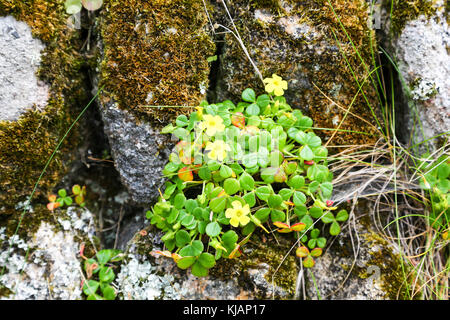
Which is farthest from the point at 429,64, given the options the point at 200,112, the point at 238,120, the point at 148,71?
the point at 148,71

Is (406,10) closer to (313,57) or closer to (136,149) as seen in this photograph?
(313,57)

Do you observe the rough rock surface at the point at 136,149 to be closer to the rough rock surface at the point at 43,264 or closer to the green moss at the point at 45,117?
the green moss at the point at 45,117

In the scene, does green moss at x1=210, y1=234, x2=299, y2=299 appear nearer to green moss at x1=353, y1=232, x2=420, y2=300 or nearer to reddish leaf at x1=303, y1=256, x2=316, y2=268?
reddish leaf at x1=303, y1=256, x2=316, y2=268

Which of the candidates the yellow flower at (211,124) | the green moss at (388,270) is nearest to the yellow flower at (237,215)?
the yellow flower at (211,124)

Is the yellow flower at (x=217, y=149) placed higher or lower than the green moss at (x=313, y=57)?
lower

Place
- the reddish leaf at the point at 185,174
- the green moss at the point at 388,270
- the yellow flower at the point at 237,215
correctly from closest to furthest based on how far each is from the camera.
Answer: the yellow flower at the point at 237,215 → the reddish leaf at the point at 185,174 → the green moss at the point at 388,270

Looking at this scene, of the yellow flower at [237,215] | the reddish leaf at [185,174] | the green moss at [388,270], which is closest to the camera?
the yellow flower at [237,215]

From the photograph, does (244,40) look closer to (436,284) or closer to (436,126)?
(436,126)
